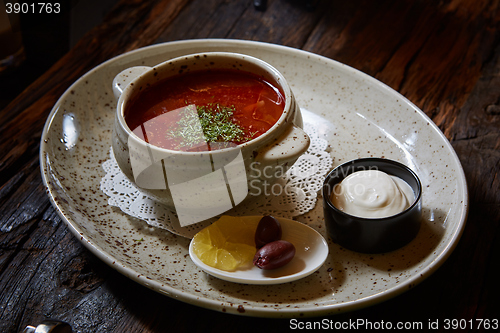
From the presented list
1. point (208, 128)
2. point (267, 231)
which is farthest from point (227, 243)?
point (208, 128)

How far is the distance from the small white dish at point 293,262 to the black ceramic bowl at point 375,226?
0.06m

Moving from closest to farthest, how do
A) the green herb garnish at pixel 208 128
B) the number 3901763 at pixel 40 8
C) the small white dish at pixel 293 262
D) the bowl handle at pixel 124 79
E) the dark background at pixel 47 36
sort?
the small white dish at pixel 293 262 → the green herb garnish at pixel 208 128 → the bowl handle at pixel 124 79 → the dark background at pixel 47 36 → the number 3901763 at pixel 40 8

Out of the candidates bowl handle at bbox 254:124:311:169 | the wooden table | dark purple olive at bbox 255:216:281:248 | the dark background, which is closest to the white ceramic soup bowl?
bowl handle at bbox 254:124:311:169

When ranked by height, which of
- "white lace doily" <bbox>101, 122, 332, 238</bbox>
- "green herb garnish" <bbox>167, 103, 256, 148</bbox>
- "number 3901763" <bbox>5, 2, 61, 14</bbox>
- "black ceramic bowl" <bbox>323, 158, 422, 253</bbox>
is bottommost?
"number 3901763" <bbox>5, 2, 61, 14</bbox>

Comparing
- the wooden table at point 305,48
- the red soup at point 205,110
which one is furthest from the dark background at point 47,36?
the red soup at point 205,110

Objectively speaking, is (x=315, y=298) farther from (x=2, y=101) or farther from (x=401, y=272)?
(x=2, y=101)

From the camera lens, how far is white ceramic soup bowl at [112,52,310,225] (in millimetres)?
1200

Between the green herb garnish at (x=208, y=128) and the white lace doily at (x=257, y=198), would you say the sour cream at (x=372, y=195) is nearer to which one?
the white lace doily at (x=257, y=198)

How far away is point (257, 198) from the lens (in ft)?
4.76

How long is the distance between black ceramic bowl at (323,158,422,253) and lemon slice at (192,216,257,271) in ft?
0.72

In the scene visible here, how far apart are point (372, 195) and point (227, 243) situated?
0.40 metres

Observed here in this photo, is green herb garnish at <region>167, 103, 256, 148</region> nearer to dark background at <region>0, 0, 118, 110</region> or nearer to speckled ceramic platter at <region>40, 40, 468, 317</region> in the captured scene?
speckled ceramic platter at <region>40, 40, 468, 317</region>

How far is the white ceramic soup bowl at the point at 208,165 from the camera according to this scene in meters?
1.20

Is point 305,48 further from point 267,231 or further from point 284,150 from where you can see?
point 267,231
